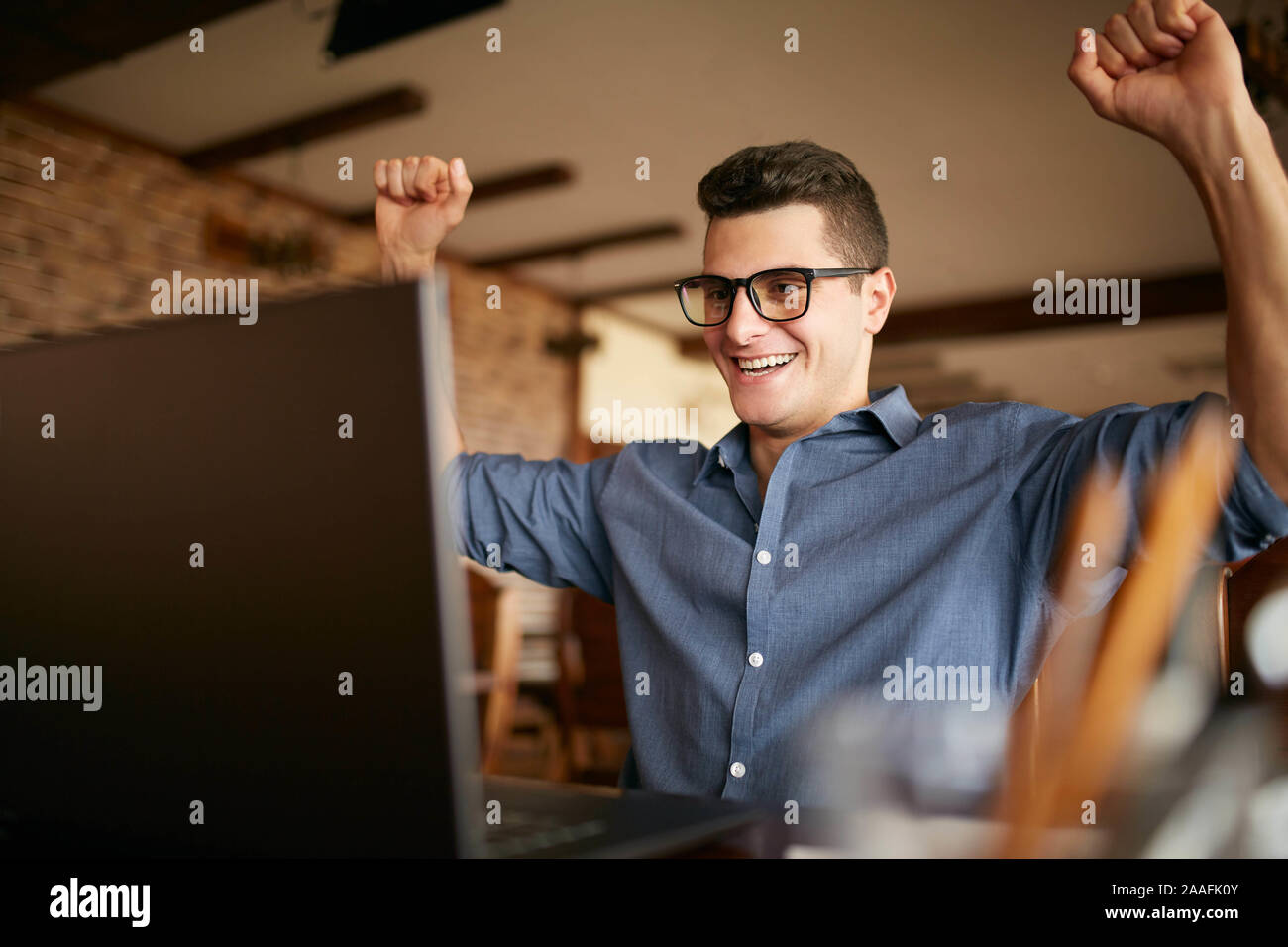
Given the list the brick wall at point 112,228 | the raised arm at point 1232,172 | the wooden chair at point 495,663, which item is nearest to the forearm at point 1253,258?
the raised arm at point 1232,172

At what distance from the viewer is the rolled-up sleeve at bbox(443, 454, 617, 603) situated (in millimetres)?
1565

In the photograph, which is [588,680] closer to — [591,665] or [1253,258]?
[591,665]

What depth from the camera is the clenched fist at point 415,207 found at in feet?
4.76

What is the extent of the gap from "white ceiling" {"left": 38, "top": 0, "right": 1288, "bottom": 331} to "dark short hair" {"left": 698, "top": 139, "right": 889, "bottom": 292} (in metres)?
2.67

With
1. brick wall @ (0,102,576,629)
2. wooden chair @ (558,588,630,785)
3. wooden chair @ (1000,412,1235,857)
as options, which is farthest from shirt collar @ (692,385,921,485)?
brick wall @ (0,102,576,629)

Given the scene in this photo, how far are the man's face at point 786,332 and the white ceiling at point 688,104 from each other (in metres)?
2.75

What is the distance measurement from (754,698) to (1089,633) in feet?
1.45

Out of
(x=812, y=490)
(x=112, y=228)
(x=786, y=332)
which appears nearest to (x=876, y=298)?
(x=786, y=332)

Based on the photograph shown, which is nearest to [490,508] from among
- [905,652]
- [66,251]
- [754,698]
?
[754,698]

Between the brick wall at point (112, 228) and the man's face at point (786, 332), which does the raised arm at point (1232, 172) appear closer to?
the man's face at point (786, 332)

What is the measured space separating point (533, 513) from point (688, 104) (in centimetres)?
352

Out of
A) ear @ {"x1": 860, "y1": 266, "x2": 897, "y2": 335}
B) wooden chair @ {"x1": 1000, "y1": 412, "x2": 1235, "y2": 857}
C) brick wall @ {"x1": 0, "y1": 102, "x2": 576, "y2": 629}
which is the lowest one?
wooden chair @ {"x1": 1000, "y1": 412, "x2": 1235, "y2": 857}

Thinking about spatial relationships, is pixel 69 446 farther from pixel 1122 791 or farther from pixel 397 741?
pixel 1122 791

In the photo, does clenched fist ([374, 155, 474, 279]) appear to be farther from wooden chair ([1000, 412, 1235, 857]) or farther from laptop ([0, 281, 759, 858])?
wooden chair ([1000, 412, 1235, 857])
